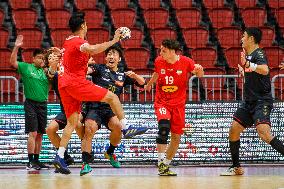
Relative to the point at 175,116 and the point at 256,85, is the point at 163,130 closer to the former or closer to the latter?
the point at 175,116

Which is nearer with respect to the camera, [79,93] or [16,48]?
[79,93]

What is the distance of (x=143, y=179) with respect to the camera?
32.4ft

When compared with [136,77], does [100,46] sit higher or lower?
higher

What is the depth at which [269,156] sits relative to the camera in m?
12.9

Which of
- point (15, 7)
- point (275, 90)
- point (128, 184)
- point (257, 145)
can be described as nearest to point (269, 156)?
point (257, 145)

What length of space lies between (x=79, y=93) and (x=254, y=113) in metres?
2.48

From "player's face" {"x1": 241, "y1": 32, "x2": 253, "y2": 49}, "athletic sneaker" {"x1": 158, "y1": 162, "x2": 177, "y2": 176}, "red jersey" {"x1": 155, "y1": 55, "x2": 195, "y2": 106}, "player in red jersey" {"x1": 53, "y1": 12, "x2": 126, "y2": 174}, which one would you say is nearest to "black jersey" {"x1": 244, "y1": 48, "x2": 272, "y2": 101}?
"player's face" {"x1": 241, "y1": 32, "x2": 253, "y2": 49}

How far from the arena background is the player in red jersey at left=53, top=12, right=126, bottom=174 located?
2741 mm

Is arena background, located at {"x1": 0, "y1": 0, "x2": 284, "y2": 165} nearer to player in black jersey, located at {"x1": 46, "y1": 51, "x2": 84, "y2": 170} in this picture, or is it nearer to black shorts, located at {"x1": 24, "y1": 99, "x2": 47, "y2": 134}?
black shorts, located at {"x1": 24, "y1": 99, "x2": 47, "y2": 134}

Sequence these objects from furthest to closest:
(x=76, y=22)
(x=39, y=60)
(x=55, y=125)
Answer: (x=39, y=60) → (x=55, y=125) → (x=76, y=22)

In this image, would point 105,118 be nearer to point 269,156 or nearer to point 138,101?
point 138,101

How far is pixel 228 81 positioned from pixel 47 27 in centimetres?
570

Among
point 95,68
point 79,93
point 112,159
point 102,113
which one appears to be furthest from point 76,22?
point 112,159

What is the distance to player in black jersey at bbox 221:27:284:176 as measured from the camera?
10508mm
